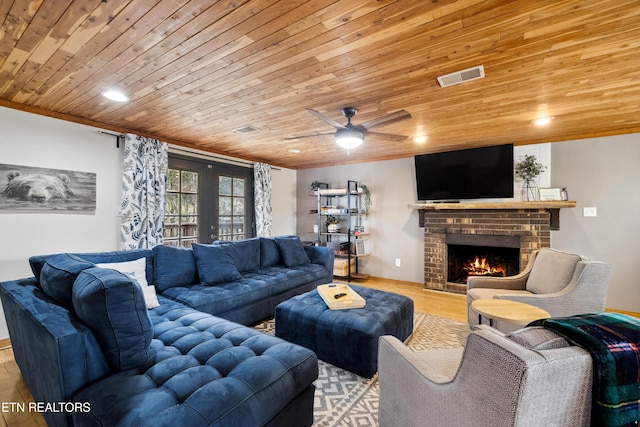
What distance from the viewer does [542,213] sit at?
3.82 m

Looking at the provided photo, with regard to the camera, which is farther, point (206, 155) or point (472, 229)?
point (206, 155)

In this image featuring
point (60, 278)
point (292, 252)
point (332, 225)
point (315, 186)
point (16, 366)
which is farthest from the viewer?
point (315, 186)

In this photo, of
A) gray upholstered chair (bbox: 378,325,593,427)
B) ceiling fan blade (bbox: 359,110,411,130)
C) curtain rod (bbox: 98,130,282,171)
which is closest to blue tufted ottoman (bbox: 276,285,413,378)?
gray upholstered chair (bbox: 378,325,593,427)

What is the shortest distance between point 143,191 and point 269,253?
1.83m

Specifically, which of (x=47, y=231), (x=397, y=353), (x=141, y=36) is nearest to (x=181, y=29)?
(x=141, y=36)

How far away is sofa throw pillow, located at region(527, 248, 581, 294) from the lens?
240 centimetres

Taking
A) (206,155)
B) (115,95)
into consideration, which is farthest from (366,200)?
(115,95)

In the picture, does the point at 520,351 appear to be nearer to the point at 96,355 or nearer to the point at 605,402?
the point at 605,402

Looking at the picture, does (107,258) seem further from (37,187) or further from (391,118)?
(391,118)

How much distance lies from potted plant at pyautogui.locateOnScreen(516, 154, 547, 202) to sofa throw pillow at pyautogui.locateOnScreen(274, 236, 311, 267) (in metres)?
3.35

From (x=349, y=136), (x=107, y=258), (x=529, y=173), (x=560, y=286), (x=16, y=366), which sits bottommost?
(x=16, y=366)

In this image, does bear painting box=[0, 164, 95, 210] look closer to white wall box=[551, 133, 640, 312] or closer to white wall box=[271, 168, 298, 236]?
white wall box=[271, 168, 298, 236]

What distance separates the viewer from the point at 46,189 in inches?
116

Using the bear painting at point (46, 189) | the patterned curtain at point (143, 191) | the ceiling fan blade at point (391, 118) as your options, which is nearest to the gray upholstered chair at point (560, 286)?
the ceiling fan blade at point (391, 118)
